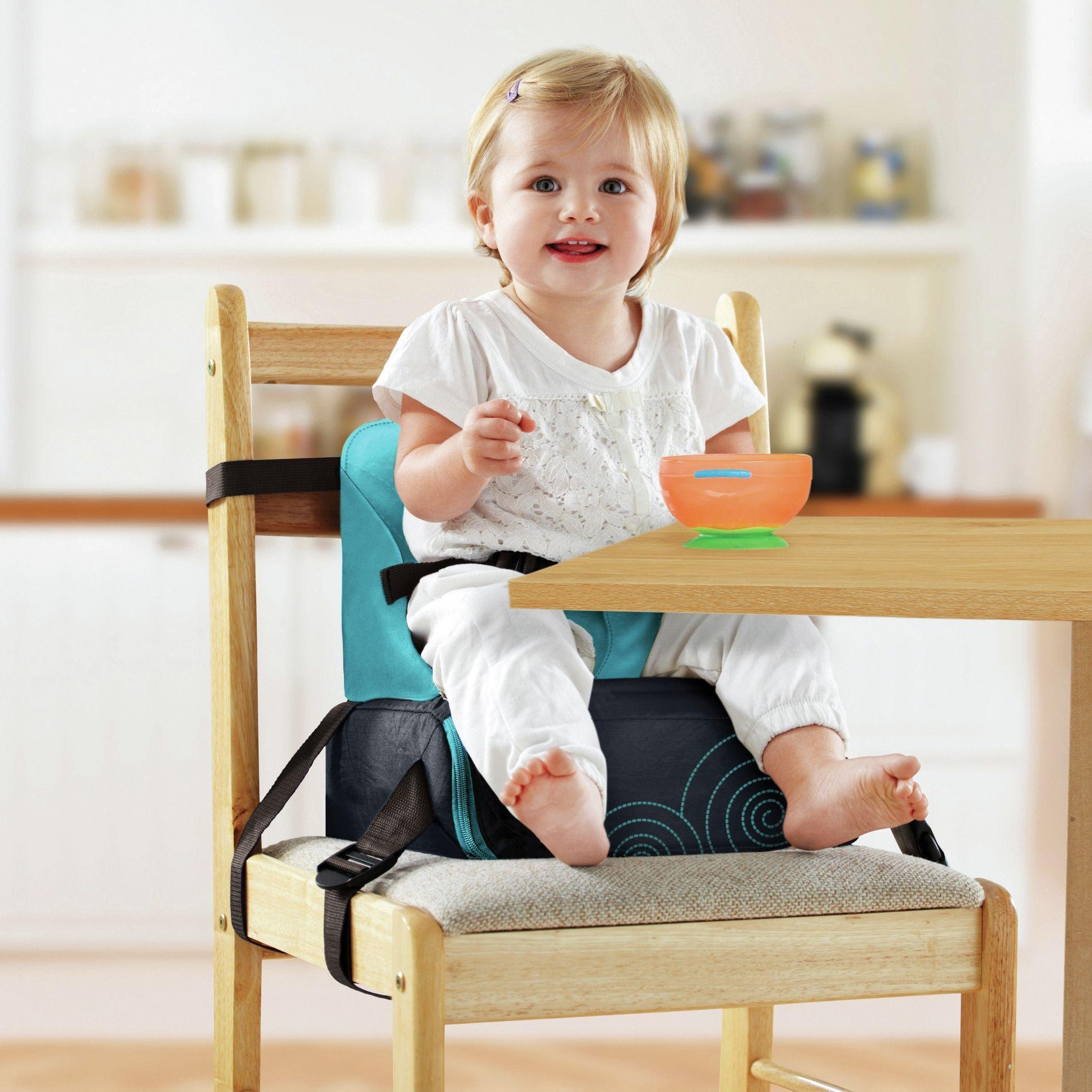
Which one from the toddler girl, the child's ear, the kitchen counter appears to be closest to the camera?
the toddler girl

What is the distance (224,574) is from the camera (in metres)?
1.04

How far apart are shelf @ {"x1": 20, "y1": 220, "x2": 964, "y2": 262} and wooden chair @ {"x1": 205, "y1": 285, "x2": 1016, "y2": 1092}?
5.43ft

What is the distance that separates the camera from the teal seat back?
967 millimetres

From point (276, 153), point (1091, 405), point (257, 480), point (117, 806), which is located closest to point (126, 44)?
point (276, 153)

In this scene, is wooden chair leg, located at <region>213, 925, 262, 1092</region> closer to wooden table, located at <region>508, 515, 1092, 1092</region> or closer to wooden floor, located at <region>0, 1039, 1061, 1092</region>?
wooden table, located at <region>508, 515, 1092, 1092</region>

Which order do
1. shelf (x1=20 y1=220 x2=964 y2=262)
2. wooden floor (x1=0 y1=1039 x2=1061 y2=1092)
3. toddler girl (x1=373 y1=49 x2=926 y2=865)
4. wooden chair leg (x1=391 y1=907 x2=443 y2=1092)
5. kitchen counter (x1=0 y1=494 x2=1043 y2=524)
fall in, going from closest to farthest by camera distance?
wooden chair leg (x1=391 y1=907 x2=443 y2=1092) → toddler girl (x1=373 y1=49 x2=926 y2=865) → wooden floor (x1=0 y1=1039 x2=1061 y2=1092) → kitchen counter (x1=0 y1=494 x2=1043 y2=524) → shelf (x1=20 y1=220 x2=964 y2=262)

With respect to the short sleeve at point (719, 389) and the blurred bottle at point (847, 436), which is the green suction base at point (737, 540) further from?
the blurred bottle at point (847, 436)

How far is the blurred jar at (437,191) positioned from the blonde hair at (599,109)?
68.8 inches

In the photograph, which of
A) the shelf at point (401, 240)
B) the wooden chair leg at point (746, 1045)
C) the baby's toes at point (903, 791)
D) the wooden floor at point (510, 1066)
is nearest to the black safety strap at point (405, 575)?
the baby's toes at point (903, 791)

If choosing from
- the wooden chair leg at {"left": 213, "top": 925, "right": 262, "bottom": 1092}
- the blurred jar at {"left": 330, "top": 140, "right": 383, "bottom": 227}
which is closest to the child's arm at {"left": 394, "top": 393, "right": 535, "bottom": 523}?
the wooden chair leg at {"left": 213, "top": 925, "right": 262, "bottom": 1092}

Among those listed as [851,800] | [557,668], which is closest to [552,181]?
[557,668]

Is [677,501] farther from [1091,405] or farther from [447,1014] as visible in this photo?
[1091,405]

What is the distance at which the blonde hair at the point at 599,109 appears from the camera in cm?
100

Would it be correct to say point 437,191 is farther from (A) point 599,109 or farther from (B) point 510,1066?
(A) point 599,109
